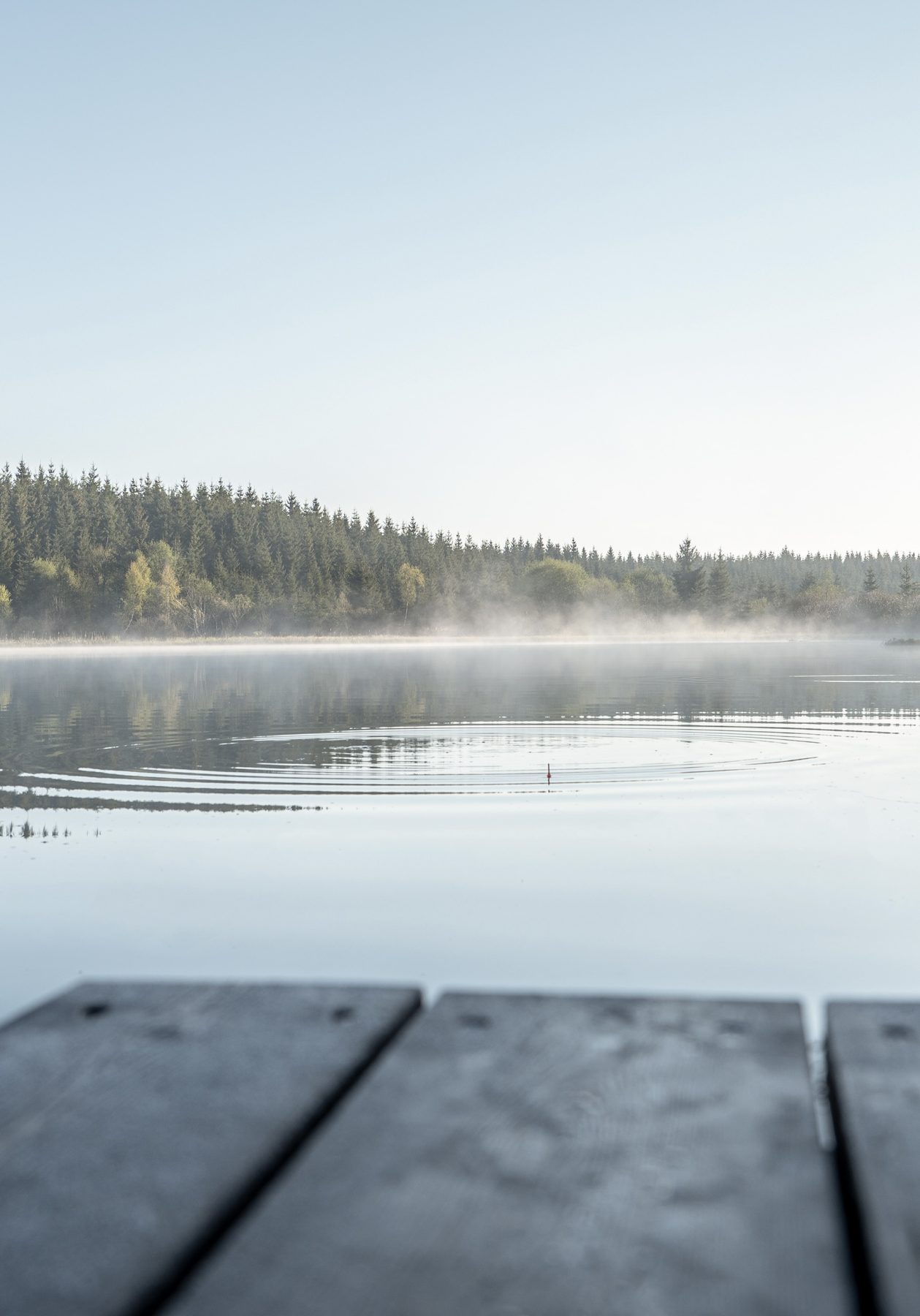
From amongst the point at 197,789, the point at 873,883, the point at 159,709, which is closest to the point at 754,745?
the point at 197,789

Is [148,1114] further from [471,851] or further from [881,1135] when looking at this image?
[471,851]

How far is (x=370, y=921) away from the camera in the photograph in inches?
328

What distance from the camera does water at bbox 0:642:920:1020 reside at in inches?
290

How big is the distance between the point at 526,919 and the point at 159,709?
21.1 m

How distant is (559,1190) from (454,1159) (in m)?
0.17

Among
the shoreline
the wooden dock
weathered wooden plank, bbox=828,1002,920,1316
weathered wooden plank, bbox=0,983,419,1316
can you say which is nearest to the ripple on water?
weathered wooden plank, bbox=0,983,419,1316

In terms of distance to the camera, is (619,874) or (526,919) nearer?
(526,919)

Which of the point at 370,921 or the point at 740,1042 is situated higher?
the point at 740,1042

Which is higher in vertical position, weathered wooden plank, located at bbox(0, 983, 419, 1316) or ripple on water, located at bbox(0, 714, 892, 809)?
weathered wooden plank, located at bbox(0, 983, 419, 1316)

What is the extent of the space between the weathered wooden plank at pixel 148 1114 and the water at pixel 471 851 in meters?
4.31

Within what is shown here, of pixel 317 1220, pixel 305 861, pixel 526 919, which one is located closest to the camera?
pixel 317 1220

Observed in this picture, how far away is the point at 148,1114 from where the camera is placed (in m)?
2.01

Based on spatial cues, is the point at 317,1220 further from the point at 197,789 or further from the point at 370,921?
the point at 197,789

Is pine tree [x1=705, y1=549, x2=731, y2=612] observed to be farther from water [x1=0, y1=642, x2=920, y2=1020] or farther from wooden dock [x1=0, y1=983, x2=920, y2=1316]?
wooden dock [x1=0, y1=983, x2=920, y2=1316]
